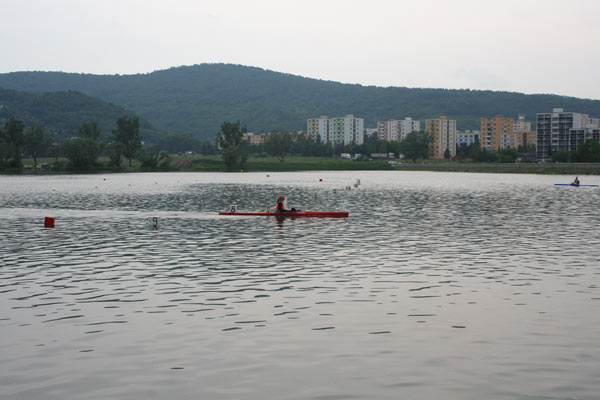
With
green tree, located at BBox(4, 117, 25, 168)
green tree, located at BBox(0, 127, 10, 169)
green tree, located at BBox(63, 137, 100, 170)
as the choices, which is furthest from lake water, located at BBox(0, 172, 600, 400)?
green tree, located at BBox(4, 117, 25, 168)

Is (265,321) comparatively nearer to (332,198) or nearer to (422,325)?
(422,325)

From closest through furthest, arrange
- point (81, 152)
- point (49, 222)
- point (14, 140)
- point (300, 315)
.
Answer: point (300, 315) < point (49, 222) < point (81, 152) < point (14, 140)

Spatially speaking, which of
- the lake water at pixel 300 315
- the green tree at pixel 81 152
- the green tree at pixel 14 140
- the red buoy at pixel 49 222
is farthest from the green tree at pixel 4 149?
the lake water at pixel 300 315

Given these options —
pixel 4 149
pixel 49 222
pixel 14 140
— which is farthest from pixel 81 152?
pixel 49 222

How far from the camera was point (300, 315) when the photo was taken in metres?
19.2

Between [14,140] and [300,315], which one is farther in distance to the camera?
[14,140]

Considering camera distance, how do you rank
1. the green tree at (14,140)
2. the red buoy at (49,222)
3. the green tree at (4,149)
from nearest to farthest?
the red buoy at (49,222), the green tree at (4,149), the green tree at (14,140)

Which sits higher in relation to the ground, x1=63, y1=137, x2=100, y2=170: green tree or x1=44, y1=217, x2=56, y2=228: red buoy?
x1=63, y1=137, x2=100, y2=170: green tree

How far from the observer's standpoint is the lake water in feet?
44.8

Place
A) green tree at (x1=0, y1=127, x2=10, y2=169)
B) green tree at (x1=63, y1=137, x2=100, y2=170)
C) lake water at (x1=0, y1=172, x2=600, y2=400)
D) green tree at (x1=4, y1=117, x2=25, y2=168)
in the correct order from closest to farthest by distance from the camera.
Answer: lake water at (x1=0, y1=172, x2=600, y2=400) → green tree at (x1=63, y1=137, x2=100, y2=170) → green tree at (x1=0, y1=127, x2=10, y2=169) → green tree at (x1=4, y1=117, x2=25, y2=168)

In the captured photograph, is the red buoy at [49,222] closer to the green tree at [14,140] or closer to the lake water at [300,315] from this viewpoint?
the lake water at [300,315]

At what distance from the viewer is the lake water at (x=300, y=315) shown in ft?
44.8

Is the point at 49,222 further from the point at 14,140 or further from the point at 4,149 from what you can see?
the point at 14,140

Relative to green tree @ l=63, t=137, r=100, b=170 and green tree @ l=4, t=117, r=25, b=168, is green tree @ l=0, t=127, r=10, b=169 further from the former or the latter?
green tree @ l=63, t=137, r=100, b=170
